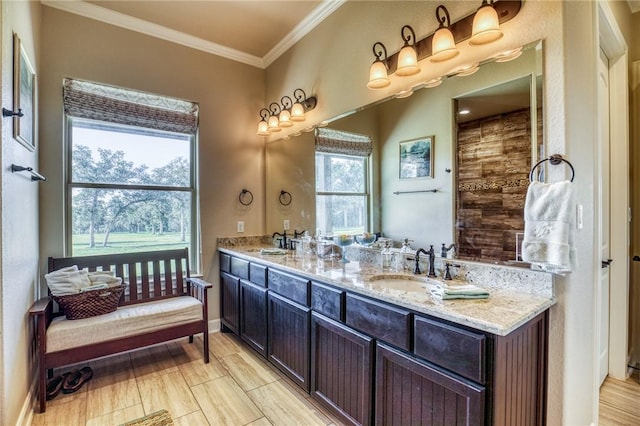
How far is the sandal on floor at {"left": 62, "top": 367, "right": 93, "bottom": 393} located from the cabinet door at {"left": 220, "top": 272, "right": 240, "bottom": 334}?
1.15 m

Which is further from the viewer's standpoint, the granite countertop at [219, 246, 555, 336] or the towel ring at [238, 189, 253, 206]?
the towel ring at [238, 189, 253, 206]

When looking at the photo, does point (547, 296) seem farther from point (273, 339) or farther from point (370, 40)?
point (370, 40)

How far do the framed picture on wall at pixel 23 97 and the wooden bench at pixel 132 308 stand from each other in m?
1.01

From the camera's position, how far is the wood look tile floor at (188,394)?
196cm

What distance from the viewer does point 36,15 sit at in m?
2.40

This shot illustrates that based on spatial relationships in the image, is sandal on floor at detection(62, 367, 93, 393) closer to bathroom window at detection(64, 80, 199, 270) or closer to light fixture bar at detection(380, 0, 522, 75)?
bathroom window at detection(64, 80, 199, 270)

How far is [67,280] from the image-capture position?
2326 mm

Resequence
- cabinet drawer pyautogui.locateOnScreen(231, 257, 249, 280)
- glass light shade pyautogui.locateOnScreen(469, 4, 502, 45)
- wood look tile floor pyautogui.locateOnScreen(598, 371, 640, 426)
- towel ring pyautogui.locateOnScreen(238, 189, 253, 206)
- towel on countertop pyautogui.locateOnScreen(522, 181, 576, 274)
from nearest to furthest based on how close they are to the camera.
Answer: towel on countertop pyautogui.locateOnScreen(522, 181, 576, 274) → glass light shade pyautogui.locateOnScreen(469, 4, 502, 45) → wood look tile floor pyautogui.locateOnScreen(598, 371, 640, 426) → cabinet drawer pyautogui.locateOnScreen(231, 257, 249, 280) → towel ring pyautogui.locateOnScreen(238, 189, 253, 206)

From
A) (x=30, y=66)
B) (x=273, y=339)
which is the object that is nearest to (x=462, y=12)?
(x=273, y=339)

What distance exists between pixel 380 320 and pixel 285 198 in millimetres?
2128

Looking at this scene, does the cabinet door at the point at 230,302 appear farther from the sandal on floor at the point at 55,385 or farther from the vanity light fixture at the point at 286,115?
the vanity light fixture at the point at 286,115

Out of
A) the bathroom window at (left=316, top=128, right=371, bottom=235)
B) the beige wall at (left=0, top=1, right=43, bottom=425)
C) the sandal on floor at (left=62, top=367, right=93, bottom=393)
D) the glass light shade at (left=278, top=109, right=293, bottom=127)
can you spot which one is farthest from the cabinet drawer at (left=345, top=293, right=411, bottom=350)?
the sandal on floor at (left=62, top=367, right=93, bottom=393)

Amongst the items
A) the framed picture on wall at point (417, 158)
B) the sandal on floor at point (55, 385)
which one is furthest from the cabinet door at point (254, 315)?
the framed picture on wall at point (417, 158)

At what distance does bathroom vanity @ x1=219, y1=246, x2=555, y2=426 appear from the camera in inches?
47.7
